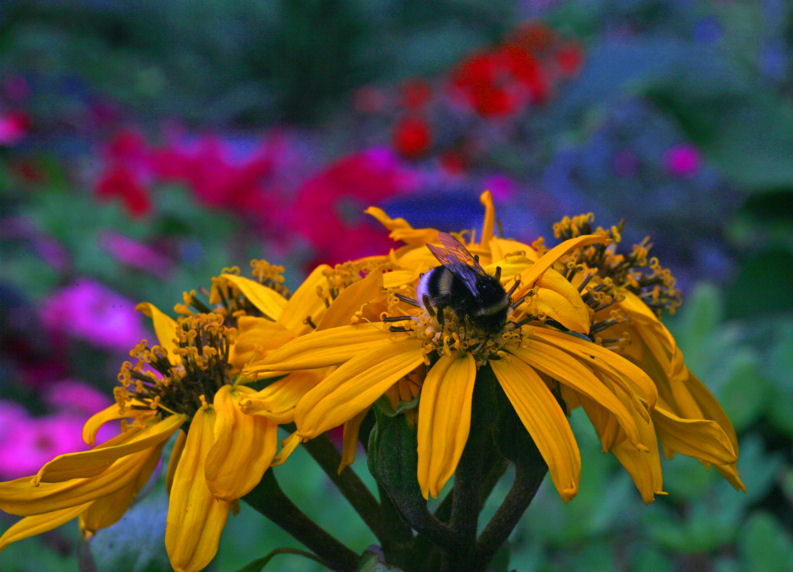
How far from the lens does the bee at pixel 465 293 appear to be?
620 millimetres

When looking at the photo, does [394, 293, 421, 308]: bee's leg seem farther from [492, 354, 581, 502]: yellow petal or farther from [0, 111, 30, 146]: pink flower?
[0, 111, 30, 146]: pink flower

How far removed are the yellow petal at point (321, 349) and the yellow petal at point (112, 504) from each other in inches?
5.1

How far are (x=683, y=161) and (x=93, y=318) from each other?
8.40ft

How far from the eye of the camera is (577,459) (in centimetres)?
57

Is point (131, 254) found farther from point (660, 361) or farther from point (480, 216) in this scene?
point (660, 361)

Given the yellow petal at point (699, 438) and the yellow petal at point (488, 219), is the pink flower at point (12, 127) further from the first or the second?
the yellow petal at point (699, 438)

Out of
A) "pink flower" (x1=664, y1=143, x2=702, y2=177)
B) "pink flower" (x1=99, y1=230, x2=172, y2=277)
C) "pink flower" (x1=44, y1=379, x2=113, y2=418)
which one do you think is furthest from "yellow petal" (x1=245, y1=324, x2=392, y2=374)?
"pink flower" (x1=664, y1=143, x2=702, y2=177)

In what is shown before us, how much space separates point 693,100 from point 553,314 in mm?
2689

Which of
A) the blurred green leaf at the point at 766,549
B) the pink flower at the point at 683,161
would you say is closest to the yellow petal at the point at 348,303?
the blurred green leaf at the point at 766,549

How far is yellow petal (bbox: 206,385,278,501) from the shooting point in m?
0.57

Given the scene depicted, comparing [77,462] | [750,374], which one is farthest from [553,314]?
[750,374]

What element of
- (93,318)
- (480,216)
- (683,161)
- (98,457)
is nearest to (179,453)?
(98,457)

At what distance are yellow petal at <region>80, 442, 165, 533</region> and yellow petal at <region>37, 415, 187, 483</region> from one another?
0.08ft

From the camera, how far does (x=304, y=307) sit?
0.71m
